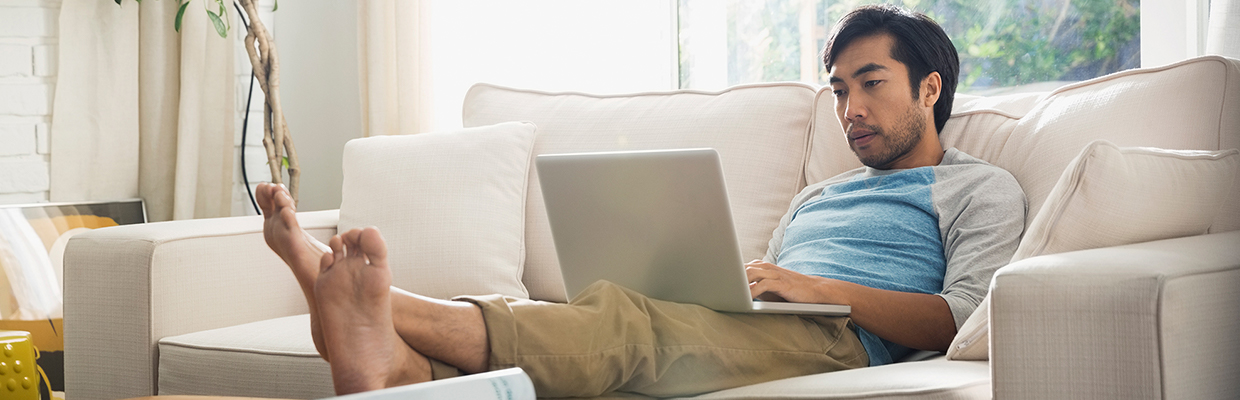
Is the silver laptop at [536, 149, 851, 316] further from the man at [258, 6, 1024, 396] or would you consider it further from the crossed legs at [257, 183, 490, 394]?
the crossed legs at [257, 183, 490, 394]

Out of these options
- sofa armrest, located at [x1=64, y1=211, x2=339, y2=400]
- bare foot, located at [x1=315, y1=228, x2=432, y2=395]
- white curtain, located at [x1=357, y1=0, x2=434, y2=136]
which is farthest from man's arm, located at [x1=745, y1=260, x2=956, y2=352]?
white curtain, located at [x1=357, y1=0, x2=434, y2=136]

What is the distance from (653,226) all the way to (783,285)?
228mm

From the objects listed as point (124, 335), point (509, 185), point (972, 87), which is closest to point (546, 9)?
point (509, 185)

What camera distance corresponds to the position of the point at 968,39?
2320 mm

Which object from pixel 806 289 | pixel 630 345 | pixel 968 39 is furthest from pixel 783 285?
pixel 968 39

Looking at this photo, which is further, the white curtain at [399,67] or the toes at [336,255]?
the white curtain at [399,67]

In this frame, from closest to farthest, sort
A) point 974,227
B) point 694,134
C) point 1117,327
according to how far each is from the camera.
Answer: point 1117,327
point 974,227
point 694,134

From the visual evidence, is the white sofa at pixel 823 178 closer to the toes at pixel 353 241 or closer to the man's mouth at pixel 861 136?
the man's mouth at pixel 861 136

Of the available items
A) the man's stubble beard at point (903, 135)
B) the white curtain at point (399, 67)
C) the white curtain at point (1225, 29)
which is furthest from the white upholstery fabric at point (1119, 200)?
the white curtain at point (399, 67)

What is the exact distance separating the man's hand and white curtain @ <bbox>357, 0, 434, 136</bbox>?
65.7 inches

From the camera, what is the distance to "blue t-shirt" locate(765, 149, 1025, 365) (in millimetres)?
1332

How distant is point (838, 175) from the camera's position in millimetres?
1718

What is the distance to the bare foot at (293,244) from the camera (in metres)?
1.13

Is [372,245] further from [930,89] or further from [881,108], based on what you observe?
[930,89]
